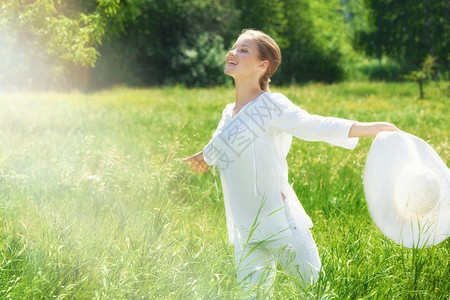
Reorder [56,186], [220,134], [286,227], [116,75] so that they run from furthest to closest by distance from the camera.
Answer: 1. [116,75]
2. [56,186]
3. [220,134]
4. [286,227]

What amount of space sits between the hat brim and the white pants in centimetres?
41

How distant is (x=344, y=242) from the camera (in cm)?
324

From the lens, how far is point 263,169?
2.78 meters

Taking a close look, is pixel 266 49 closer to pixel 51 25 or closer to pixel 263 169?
pixel 263 169

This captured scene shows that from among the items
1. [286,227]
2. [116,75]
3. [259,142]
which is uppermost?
[259,142]

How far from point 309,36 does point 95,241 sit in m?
28.1

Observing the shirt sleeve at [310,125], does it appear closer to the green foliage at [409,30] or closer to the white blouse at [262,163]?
the white blouse at [262,163]

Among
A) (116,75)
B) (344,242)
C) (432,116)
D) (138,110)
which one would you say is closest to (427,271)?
(344,242)

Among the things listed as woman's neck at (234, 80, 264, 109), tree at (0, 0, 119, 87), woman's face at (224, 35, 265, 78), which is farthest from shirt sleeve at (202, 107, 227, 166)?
tree at (0, 0, 119, 87)

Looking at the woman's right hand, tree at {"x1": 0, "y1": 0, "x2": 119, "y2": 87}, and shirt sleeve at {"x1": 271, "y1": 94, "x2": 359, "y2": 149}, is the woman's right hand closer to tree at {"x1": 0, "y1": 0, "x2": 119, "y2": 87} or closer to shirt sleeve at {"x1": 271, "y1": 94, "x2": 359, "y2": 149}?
shirt sleeve at {"x1": 271, "y1": 94, "x2": 359, "y2": 149}

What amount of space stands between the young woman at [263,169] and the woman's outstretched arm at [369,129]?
4 cm

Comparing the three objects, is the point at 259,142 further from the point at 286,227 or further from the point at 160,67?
the point at 160,67

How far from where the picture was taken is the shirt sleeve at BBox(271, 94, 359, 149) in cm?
262

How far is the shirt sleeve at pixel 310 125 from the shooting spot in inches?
103
